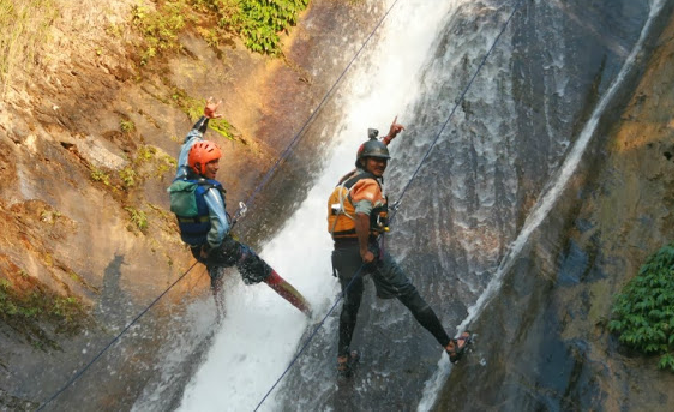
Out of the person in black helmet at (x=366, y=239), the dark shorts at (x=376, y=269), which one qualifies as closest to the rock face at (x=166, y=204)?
the person in black helmet at (x=366, y=239)

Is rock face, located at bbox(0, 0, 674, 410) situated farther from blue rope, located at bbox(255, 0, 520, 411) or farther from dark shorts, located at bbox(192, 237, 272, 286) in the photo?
dark shorts, located at bbox(192, 237, 272, 286)

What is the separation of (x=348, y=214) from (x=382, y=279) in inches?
26.0

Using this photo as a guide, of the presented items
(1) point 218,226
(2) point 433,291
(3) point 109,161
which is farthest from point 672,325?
(3) point 109,161

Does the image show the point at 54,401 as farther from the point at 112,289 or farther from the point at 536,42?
the point at 536,42

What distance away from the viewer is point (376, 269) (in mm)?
5477

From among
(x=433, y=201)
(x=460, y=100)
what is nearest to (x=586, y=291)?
(x=433, y=201)

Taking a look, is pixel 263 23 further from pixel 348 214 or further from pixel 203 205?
pixel 348 214

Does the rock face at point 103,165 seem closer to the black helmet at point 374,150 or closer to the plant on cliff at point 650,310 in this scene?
the black helmet at point 374,150

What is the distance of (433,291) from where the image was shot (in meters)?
6.44

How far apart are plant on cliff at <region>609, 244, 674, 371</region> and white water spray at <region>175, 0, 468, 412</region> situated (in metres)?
3.03

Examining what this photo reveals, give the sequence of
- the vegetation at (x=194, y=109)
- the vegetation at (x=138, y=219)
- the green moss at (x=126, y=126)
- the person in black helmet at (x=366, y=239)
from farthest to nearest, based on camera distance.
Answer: the vegetation at (x=194, y=109) → the green moss at (x=126, y=126) → the vegetation at (x=138, y=219) → the person in black helmet at (x=366, y=239)

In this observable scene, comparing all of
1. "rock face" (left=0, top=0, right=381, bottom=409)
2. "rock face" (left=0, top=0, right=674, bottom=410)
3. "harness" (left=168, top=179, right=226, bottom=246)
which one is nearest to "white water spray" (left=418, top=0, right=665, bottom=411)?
"rock face" (left=0, top=0, right=674, bottom=410)

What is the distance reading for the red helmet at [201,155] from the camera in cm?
592

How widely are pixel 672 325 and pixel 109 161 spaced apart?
20.6ft
